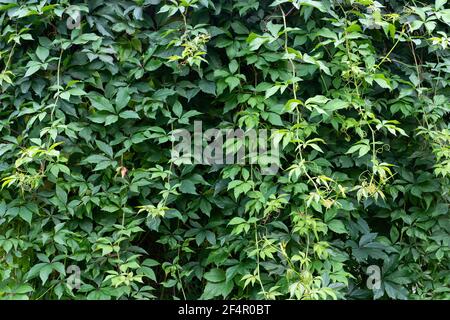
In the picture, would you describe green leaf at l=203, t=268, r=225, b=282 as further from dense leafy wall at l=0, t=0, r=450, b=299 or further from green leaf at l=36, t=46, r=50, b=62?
green leaf at l=36, t=46, r=50, b=62

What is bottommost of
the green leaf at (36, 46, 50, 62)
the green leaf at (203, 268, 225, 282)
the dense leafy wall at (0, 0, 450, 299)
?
the green leaf at (203, 268, 225, 282)

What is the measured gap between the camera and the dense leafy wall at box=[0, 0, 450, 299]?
2637 mm

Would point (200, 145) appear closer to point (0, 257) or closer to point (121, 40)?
point (121, 40)

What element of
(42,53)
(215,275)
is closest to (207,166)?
(215,275)

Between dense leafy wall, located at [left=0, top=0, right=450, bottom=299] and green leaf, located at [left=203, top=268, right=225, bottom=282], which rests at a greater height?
dense leafy wall, located at [left=0, top=0, right=450, bottom=299]

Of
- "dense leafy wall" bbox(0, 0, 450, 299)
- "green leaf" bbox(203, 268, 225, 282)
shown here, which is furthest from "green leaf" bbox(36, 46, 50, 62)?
"green leaf" bbox(203, 268, 225, 282)

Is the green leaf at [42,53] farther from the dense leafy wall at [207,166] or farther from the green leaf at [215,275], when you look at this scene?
the green leaf at [215,275]

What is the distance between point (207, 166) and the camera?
279cm

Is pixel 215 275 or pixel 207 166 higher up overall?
pixel 207 166

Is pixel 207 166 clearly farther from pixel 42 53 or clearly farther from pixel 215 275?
pixel 42 53

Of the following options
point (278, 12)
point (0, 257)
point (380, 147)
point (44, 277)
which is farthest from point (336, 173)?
point (0, 257)

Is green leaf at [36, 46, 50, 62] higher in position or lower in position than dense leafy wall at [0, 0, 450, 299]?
higher

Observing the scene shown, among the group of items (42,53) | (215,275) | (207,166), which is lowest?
(215,275)

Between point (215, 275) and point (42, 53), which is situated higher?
point (42, 53)
